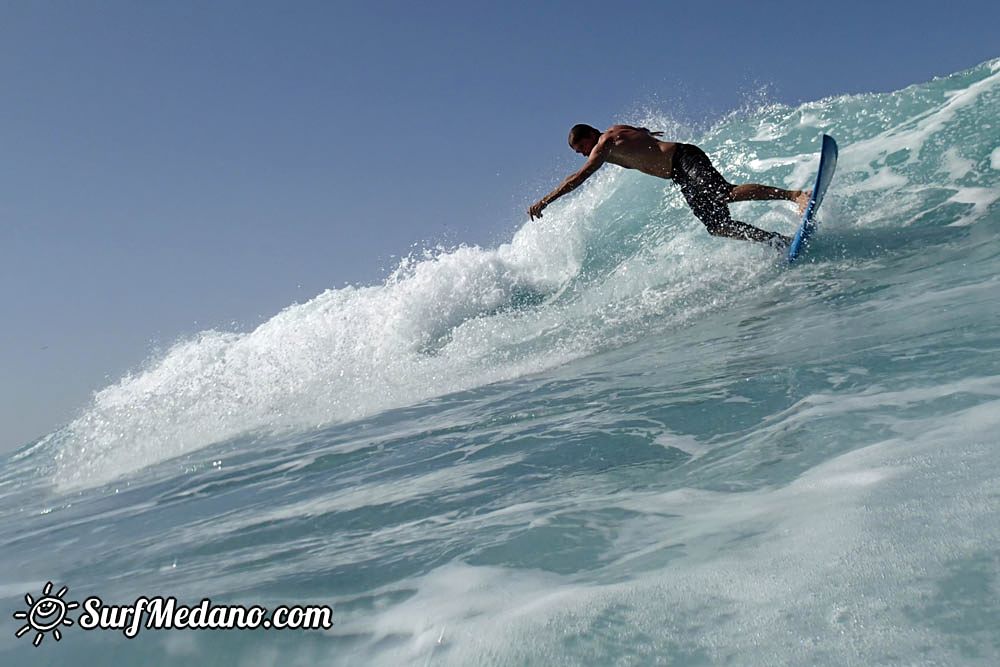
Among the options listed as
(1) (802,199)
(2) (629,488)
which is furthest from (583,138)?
(2) (629,488)

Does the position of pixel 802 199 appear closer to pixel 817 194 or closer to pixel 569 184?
pixel 817 194

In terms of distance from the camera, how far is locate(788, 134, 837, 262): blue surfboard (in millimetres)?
7375

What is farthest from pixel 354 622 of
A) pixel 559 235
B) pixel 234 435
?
pixel 559 235

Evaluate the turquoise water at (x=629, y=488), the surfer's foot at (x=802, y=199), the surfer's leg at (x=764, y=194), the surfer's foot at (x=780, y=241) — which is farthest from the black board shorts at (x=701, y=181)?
the turquoise water at (x=629, y=488)

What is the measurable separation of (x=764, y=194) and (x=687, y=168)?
2.79 ft

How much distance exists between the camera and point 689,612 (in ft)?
5.39

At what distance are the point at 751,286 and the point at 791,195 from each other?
1.05 m

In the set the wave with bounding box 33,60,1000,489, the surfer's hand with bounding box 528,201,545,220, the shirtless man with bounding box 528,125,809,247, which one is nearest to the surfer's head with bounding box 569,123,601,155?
the shirtless man with bounding box 528,125,809,247

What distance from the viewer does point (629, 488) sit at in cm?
272

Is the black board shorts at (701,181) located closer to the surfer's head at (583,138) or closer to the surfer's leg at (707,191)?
the surfer's leg at (707,191)

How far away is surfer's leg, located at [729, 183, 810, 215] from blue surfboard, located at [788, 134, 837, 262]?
11cm

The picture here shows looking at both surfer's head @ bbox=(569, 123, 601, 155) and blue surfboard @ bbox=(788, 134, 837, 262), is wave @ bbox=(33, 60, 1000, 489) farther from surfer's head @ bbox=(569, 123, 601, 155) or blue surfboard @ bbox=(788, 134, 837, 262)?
surfer's head @ bbox=(569, 123, 601, 155)

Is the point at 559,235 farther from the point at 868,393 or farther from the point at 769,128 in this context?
the point at 868,393

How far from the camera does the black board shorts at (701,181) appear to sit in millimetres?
7688
